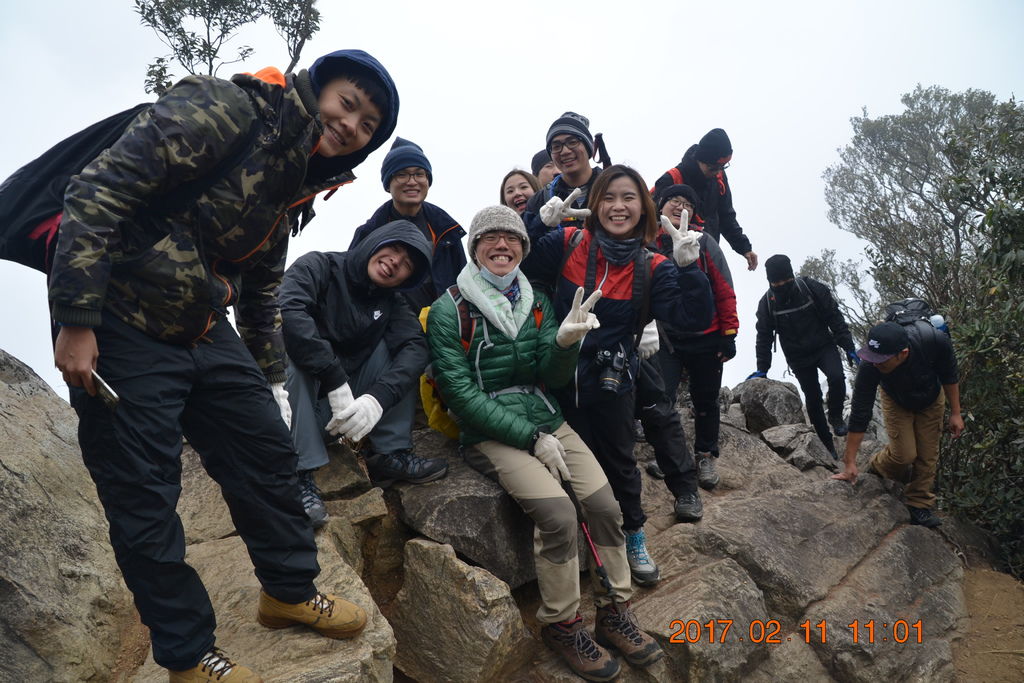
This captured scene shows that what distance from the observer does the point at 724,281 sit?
5500 millimetres

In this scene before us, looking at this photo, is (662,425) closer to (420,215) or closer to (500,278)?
(500,278)

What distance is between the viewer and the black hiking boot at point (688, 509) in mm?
5238

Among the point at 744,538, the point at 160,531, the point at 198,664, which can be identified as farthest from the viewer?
the point at 744,538

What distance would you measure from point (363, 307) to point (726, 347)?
10.0 ft

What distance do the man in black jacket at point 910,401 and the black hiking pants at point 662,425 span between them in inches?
87.1

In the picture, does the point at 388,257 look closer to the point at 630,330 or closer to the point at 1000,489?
the point at 630,330

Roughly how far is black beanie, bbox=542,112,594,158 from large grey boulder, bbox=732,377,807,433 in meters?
5.67

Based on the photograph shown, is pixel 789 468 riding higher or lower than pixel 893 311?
lower

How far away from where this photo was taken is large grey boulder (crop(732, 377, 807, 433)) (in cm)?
977

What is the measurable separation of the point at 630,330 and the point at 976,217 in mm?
4274

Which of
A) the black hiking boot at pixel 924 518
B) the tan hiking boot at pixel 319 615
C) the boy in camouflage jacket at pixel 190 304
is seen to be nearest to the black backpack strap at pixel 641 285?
the boy in camouflage jacket at pixel 190 304

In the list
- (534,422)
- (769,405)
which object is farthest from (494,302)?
(769,405)

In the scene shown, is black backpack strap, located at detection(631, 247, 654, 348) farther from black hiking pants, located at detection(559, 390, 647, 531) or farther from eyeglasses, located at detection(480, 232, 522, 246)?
eyeglasses, located at detection(480, 232, 522, 246)

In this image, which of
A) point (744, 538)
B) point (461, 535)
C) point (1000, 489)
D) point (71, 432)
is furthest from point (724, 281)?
point (71, 432)
